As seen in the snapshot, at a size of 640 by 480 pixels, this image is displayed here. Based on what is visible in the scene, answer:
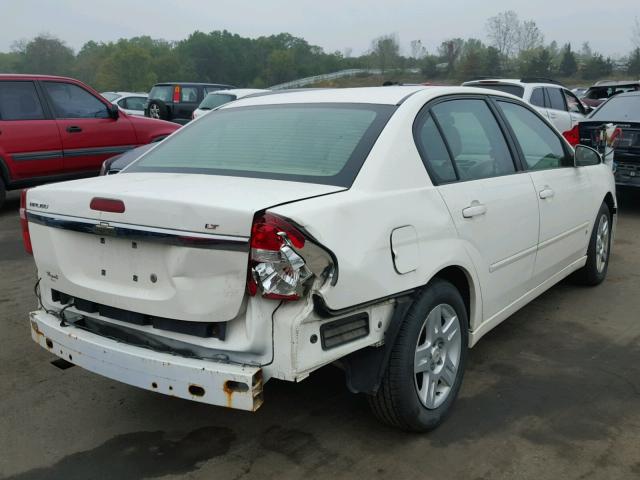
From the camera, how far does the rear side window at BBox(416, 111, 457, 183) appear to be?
121 inches

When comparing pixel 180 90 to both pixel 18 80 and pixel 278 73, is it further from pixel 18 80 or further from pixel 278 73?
pixel 278 73

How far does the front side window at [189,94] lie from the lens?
16812mm

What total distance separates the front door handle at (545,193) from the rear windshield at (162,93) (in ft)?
46.8

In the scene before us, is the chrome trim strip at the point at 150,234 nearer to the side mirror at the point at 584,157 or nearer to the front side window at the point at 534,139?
the front side window at the point at 534,139

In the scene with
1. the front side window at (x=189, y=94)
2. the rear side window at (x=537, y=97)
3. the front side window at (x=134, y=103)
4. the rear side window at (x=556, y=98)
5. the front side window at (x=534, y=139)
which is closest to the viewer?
the front side window at (x=534, y=139)

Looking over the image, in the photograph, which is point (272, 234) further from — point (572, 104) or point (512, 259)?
point (572, 104)

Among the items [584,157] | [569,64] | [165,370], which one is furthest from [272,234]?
[569,64]

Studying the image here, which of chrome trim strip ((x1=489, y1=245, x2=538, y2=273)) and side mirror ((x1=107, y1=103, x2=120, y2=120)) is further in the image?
side mirror ((x1=107, y1=103, x2=120, y2=120))

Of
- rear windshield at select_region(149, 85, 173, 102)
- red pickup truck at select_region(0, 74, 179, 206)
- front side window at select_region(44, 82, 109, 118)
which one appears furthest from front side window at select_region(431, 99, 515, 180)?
rear windshield at select_region(149, 85, 173, 102)

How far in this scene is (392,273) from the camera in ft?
8.58

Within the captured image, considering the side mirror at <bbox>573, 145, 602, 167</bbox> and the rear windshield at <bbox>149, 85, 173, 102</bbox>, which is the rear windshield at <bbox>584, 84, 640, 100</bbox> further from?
the side mirror at <bbox>573, 145, 602, 167</bbox>

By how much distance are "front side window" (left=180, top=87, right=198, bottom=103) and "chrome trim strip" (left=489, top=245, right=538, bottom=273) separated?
1437cm

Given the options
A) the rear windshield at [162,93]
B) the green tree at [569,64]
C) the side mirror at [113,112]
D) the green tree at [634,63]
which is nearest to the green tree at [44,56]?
the green tree at [569,64]

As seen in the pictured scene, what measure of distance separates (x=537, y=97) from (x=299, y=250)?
10.2 meters
